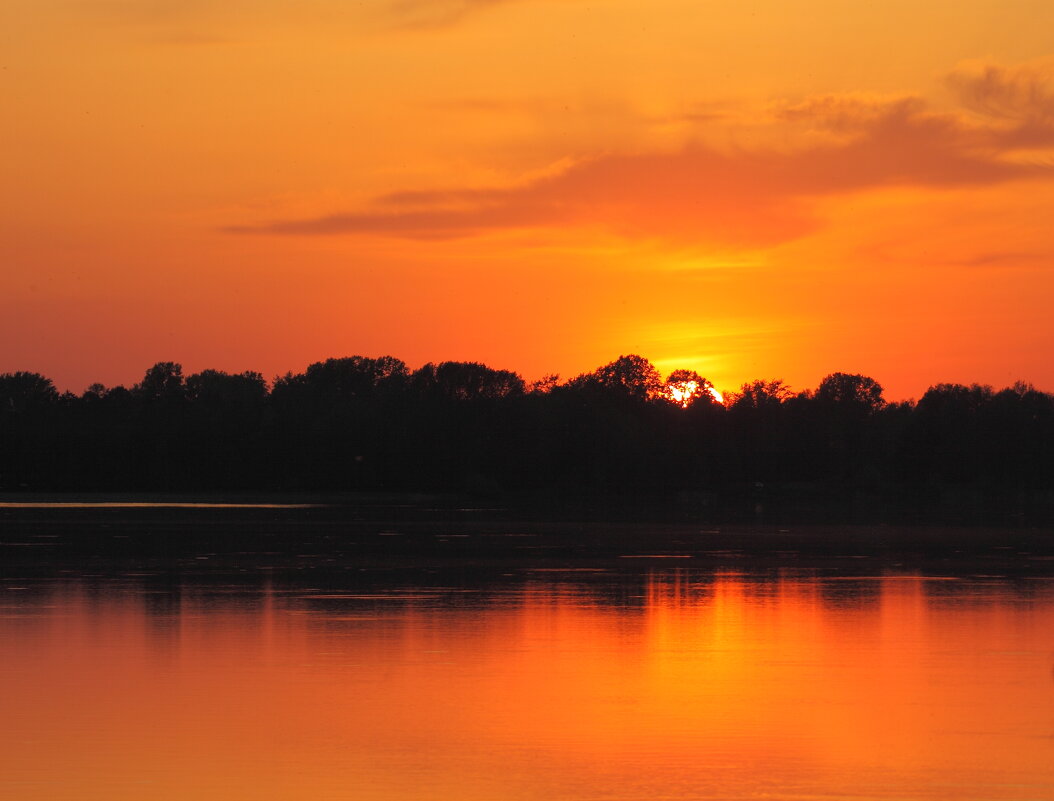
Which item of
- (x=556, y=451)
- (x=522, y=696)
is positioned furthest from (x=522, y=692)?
(x=556, y=451)

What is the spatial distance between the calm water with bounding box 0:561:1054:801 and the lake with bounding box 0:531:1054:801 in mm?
42

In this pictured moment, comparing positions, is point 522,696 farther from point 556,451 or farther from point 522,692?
point 556,451

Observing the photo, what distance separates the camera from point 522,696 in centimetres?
1537

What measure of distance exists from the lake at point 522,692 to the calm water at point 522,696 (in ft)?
0.14

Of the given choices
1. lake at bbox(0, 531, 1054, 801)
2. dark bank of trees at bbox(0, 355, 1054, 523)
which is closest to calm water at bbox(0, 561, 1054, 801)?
lake at bbox(0, 531, 1054, 801)

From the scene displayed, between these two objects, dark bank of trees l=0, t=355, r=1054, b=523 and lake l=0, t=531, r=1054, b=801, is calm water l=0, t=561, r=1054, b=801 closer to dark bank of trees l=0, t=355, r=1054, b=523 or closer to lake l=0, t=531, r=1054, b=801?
lake l=0, t=531, r=1054, b=801

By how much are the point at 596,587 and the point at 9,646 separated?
1177 cm

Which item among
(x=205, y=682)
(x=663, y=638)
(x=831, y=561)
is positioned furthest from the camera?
(x=831, y=561)

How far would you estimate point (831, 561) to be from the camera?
35.6m

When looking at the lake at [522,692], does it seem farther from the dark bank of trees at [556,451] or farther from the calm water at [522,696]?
the dark bank of trees at [556,451]

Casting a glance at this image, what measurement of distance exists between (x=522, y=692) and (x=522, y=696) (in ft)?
0.82

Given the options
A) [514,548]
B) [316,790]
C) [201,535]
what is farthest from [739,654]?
[201,535]

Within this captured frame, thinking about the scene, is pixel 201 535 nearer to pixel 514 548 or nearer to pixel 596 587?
pixel 514 548

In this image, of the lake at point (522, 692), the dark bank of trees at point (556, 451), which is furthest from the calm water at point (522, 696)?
the dark bank of trees at point (556, 451)
